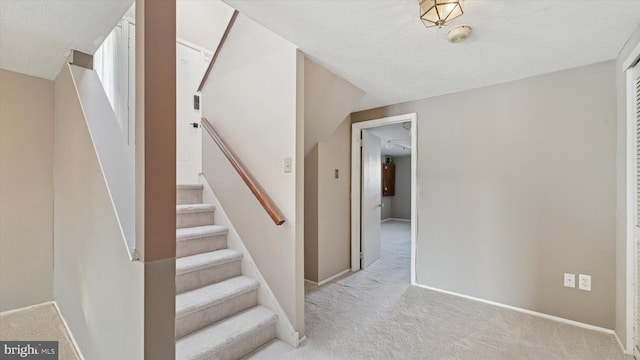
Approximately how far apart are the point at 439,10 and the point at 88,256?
2461 mm

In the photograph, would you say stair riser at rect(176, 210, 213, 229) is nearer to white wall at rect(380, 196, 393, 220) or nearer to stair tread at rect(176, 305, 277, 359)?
stair tread at rect(176, 305, 277, 359)

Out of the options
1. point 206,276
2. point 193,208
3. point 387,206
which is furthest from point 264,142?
point 387,206

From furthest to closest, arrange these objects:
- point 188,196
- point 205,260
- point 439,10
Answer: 1. point 188,196
2. point 205,260
3. point 439,10

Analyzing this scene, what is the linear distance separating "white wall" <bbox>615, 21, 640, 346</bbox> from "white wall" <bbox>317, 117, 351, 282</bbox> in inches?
98.8

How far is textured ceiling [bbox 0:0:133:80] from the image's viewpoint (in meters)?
1.44

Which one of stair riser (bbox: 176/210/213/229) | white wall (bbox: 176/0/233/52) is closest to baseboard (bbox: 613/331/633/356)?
stair riser (bbox: 176/210/213/229)

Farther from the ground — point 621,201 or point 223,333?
point 621,201

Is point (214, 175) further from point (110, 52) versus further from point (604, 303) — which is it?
point (604, 303)

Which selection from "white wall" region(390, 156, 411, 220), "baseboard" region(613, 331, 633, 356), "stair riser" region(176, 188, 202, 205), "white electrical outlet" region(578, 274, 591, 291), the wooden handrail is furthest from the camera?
"white wall" region(390, 156, 411, 220)

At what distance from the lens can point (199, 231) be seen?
2316 millimetres

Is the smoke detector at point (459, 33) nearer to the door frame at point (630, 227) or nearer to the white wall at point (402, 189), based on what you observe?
→ the door frame at point (630, 227)

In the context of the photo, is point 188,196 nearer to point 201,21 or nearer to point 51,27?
point 51,27

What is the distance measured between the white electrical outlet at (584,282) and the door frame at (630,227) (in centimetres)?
32

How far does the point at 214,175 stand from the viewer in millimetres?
2773
